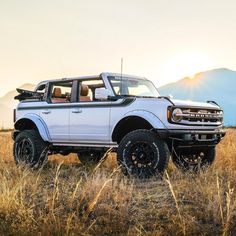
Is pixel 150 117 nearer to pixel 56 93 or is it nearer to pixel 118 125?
pixel 118 125

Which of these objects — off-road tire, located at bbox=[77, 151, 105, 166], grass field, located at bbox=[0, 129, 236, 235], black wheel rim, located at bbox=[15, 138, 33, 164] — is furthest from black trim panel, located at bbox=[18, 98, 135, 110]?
grass field, located at bbox=[0, 129, 236, 235]

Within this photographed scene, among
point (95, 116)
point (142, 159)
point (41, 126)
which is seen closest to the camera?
point (142, 159)

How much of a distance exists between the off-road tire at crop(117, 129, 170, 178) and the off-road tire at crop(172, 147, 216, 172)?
1242 millimetres

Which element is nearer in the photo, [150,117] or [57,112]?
[150,117]

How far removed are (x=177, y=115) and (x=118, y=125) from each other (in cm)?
117

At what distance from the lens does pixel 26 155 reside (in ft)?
34.5

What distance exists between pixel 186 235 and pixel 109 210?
Result: 990 mm

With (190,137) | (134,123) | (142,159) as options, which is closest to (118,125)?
(134,123)

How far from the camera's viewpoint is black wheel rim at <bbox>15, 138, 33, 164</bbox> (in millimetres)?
10406

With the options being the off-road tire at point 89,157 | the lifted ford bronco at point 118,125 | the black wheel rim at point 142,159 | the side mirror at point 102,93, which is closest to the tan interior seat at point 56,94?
the lifted ford bronco at point 118,125

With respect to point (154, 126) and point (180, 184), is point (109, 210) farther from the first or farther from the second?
point (154, 126)

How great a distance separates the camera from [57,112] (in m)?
9.97

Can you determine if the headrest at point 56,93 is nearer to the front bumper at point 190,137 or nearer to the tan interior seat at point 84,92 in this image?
the tan interior seat at point 84,92

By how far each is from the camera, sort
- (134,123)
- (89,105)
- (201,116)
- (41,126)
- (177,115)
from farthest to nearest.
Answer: (41,126), (89,105), (134,123), (201,116), (177,115)
